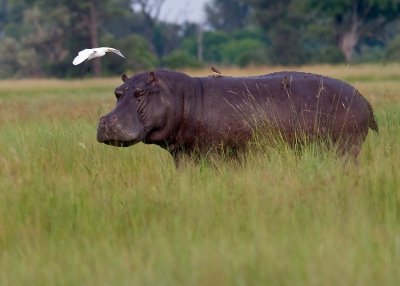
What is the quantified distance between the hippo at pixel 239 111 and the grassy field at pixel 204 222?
22 centimetres

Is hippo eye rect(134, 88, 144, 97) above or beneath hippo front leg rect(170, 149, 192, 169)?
above

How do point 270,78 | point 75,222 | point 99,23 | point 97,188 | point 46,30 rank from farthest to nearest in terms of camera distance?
point 46,30, point 99,23, point 270,78, point 97,188, point 75,222

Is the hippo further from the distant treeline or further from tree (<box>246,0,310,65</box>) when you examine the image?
tree (<box>246,0,310,65</box>)

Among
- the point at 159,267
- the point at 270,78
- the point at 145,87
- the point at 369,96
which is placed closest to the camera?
the point at 159,267

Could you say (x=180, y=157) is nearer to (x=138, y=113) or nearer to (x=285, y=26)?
(x=138, y=113)

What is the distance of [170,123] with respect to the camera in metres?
6.30

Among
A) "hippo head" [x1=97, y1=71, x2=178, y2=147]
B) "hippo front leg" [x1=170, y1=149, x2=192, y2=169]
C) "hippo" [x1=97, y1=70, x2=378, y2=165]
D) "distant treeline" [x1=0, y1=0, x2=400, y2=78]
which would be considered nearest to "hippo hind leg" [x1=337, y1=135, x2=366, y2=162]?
"hippo" [x1=97, y1=70, x2=378, y2=165]

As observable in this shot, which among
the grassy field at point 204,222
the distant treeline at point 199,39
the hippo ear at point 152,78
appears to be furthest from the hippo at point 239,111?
the distant treeline at point 199,39

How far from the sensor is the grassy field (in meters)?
3.50

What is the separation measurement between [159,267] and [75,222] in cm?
102

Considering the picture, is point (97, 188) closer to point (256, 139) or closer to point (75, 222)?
point (75, 222)

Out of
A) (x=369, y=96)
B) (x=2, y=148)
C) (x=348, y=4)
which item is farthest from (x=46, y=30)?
(x=2, y=148)

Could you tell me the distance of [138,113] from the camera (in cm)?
615

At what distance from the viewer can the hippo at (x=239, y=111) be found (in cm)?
629
